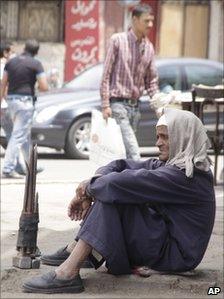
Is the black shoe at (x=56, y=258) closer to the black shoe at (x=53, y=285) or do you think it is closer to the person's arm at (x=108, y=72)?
the black shoe at (x=53, y=285)

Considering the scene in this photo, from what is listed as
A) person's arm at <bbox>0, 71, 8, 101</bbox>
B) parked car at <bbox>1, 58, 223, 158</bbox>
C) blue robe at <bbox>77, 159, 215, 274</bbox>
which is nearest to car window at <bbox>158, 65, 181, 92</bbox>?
parked car at <bbox>1, 58, 223, 158</bbox>

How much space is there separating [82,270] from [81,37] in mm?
18241

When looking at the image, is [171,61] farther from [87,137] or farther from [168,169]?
[168,169]

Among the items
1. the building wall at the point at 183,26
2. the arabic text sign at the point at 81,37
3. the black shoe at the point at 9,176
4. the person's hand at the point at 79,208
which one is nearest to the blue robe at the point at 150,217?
the person's hand at the point at 79,208

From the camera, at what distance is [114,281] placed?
5414 mm

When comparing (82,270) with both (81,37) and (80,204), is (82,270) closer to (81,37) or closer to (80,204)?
(80,204)

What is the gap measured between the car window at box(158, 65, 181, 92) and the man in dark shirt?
9.86 feet

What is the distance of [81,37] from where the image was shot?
23453 millimetres

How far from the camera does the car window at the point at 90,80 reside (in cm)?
1380

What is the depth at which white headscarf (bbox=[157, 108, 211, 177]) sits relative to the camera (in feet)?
16.8

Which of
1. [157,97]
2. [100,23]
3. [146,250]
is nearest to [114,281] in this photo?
[146,250]

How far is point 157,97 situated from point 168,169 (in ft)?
11.1

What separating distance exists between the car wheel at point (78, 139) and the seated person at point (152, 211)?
7810 millimetres

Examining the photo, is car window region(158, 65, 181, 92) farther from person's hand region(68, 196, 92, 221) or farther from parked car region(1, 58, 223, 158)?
person's hand region(68, 196, 92, 221)
